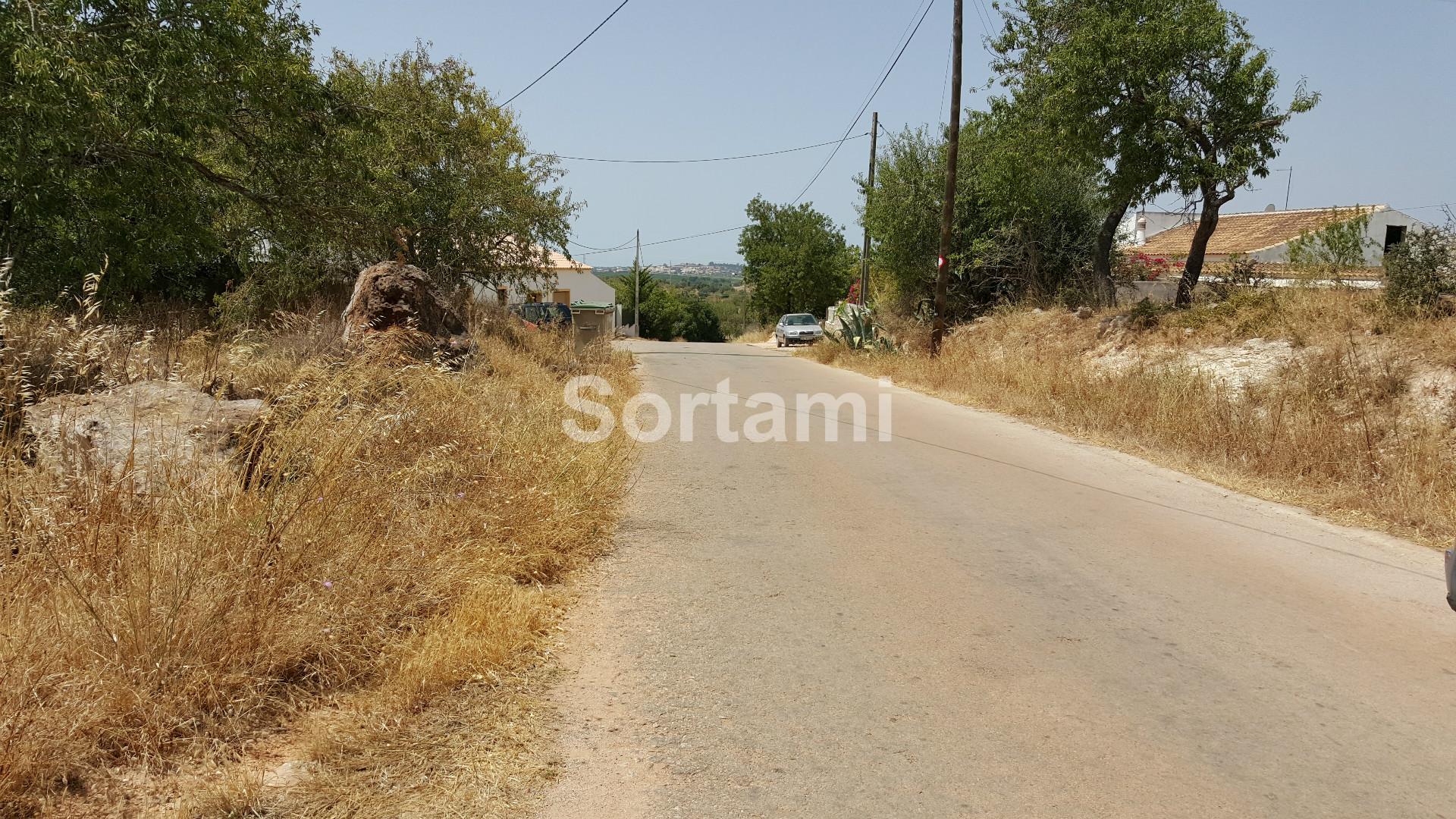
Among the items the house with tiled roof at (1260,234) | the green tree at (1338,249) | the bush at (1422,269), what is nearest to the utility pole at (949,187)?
the green tree at (1338,249)

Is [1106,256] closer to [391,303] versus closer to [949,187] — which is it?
[949,187]

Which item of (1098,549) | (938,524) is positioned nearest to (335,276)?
(938,524)

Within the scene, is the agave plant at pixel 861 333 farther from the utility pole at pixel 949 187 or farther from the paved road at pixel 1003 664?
the paved road at pixel 1003 664

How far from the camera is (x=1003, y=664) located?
440 cm

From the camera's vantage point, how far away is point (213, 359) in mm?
7566

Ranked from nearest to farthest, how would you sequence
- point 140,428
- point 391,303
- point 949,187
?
point 140,428, point 391,303, point 949,187

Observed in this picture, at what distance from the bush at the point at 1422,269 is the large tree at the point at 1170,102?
15.0 feet

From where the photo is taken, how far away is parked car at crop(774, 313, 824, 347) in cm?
3966

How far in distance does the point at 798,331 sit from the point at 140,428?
35144mm

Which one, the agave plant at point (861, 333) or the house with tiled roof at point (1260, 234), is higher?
the house with tiled roof at point (1260, 234)

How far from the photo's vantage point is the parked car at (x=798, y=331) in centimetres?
3966

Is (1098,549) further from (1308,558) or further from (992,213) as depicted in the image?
(992,213)

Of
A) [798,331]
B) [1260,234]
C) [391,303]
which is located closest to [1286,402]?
[391,303]

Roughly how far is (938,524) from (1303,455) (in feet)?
13.5
